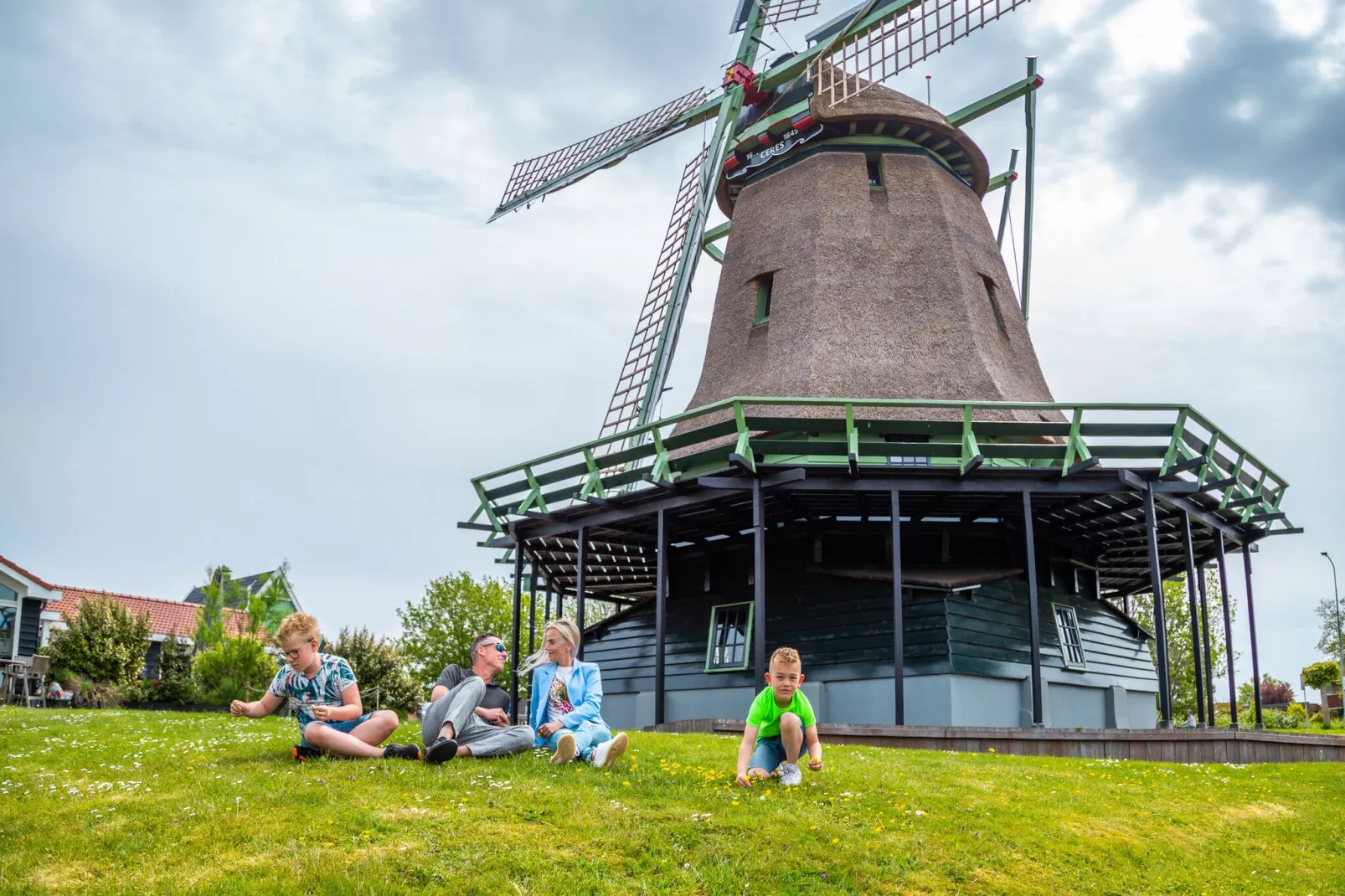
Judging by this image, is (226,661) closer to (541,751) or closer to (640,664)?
(640,664)

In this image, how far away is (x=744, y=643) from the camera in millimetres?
20578

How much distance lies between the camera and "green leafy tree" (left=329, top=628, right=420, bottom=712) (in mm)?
28500

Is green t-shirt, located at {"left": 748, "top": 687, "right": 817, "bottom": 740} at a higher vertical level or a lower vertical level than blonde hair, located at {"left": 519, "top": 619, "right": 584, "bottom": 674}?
lower

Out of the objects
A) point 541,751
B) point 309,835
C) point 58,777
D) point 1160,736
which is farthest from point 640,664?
point 309,835

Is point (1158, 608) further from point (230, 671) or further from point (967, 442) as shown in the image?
point (230, 671)

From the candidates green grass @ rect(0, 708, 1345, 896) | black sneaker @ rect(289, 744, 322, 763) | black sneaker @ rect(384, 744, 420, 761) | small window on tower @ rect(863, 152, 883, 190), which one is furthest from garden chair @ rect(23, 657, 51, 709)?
small window on tower @ rect(863, 152, 883, 190)

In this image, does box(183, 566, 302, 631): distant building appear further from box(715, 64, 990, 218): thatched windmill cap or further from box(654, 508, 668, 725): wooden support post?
box(715, 64, 990, 218): thatched windmill cap

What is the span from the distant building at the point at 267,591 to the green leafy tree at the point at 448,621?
153 inches

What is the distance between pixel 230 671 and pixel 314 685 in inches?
628

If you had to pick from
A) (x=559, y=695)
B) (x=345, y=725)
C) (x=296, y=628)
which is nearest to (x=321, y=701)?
(x=345, y=725)

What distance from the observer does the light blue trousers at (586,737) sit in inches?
372

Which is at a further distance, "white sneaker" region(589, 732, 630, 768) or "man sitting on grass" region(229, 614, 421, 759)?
"white sneaker" region(589, 732, 630, 768)

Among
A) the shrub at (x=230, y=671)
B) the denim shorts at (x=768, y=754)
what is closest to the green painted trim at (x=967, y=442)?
the denim shorts at (x=768, y=754)

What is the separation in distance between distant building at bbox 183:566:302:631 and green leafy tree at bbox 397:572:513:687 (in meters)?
3.88
